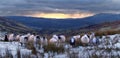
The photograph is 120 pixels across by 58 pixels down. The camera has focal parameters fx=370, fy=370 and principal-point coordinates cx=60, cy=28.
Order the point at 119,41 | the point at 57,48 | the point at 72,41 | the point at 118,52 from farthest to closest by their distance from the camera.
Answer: the point at 72,41 < the point at 119,41 < the point at 57,48 < the point at 118,52

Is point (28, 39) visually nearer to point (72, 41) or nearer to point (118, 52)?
point (72, 41)

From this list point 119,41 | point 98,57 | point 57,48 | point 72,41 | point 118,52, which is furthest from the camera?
point 72,41

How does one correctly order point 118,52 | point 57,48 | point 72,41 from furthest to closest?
point 72,41 → point 57,48 → point 118,52

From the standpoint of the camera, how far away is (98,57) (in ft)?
47.5

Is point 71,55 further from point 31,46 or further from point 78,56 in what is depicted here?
point 31,46

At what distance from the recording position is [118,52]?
16.4 metres

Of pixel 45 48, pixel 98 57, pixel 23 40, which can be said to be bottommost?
pixel 23 40

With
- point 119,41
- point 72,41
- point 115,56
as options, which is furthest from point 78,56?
point 72,41

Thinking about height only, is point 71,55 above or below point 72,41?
above

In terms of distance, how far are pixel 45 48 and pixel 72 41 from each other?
15.3 ft

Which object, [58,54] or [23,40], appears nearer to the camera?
[58,54]

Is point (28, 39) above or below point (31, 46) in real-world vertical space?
below

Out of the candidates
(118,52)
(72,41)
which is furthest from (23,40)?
(118,52)

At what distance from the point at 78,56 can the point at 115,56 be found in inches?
59.3
